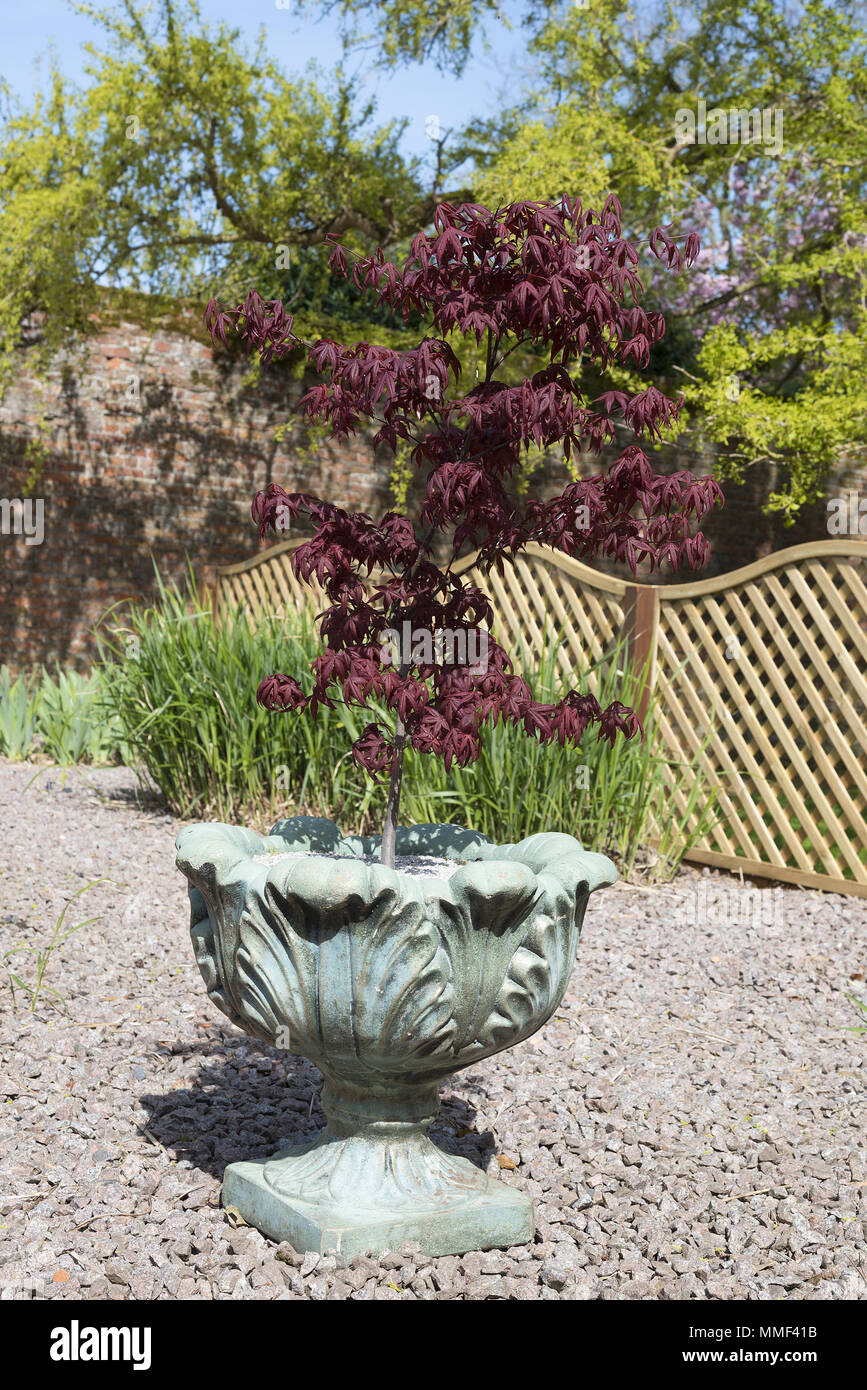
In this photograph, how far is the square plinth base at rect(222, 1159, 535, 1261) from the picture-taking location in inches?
73.3

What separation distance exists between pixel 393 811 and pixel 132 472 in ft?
22.7

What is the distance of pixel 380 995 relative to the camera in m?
1.77

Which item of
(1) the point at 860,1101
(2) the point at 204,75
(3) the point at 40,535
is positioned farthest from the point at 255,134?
(1) the point at 860,1101

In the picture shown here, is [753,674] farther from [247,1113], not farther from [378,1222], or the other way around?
[378,1222]

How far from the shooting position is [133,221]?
8.01m

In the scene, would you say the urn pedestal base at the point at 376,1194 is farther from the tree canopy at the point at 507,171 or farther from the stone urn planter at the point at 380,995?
the tree canopy at the point at 507,171

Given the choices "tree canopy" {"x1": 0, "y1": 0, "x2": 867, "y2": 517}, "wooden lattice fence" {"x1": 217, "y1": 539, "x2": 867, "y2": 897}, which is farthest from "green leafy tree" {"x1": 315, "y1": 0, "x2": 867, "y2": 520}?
"wooden lattice fence" {"x1": 217, "y1": 539, "x2": 867, "y2": 897}

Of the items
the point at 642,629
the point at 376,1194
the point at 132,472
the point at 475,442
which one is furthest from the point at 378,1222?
the point at 132,472

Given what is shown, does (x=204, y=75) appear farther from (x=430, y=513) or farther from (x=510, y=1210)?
(x=510, y=1210)

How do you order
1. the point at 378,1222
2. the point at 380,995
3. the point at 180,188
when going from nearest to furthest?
the point at 380,995 < the point at 378,1222 < the point at 180,188

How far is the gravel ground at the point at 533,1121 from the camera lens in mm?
1863

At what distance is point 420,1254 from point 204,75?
8203 mm

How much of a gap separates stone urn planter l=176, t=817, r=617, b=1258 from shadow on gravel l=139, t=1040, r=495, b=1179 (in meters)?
0.23

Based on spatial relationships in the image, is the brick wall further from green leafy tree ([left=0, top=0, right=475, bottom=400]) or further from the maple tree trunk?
the maple tree trunk
